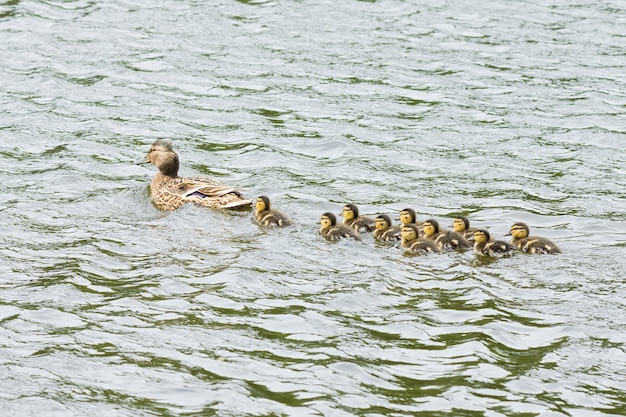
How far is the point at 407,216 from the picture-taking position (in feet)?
37.1

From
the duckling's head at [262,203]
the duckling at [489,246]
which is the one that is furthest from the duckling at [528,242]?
the duckling's head at [262,203]

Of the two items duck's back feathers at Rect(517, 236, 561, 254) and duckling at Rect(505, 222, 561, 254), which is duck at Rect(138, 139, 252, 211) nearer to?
duckling at Rect(505, 222, 561, 254)

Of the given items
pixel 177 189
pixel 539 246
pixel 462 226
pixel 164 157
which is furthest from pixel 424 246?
pixel 164 157

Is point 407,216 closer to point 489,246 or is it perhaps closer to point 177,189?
point 489,246

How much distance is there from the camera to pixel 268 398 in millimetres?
8164

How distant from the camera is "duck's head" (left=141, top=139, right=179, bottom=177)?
13.1m

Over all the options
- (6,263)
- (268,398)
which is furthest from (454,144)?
(268,398)

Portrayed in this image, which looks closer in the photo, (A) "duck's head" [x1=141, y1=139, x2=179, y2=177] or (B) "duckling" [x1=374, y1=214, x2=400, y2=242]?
(B) "duckling" [x1=374, y1=214, x2=400, y2=242]

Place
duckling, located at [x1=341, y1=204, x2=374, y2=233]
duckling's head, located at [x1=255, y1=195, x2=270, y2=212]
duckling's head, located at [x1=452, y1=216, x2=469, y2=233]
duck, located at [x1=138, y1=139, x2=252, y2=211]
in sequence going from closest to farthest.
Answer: duckling's head, located at [x1=452, y1=216, x2=469, y2=233] → duckling, located at [x1=341, y1=204, x2=374, y2=233] → duckling's head, located at [x1=255, y1=195, x2=270, y2=212] → duck, located at [x1=138, y1=139, x2=252, y2=211]

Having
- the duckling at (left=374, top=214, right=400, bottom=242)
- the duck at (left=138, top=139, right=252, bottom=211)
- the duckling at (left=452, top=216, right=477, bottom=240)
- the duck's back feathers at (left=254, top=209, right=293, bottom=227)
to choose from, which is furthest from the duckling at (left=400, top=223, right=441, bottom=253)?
the duck at (left=138, top=139, right=252, bottom=211)

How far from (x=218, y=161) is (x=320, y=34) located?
469 cm

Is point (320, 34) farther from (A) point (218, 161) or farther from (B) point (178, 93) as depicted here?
(A) point (218, 161)

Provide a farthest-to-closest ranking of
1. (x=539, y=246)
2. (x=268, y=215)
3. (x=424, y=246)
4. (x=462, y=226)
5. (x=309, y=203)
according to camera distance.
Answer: (x=309, y=203), (x=268, y=215), (x=462, y=226), (x=424, y=246), (x=539, y=246)

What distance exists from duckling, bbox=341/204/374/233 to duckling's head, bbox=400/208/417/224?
0.91 feet
